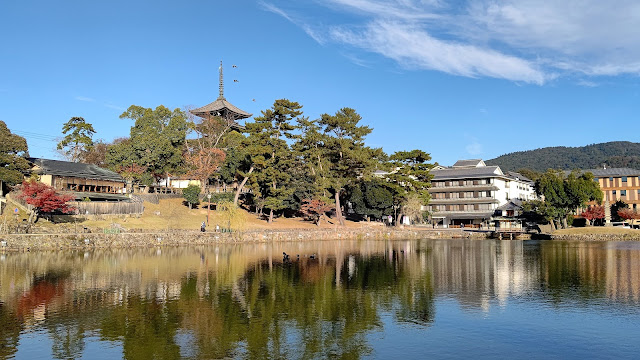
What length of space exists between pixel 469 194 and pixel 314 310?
79.6m

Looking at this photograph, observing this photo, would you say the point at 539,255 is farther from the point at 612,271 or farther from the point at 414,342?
the point at 414,342

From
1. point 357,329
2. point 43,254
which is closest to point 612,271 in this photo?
point 357,329

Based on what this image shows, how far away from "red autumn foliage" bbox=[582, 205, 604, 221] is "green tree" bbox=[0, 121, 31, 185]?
8352 cm

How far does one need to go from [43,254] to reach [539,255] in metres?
45.1

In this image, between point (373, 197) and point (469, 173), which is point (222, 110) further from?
point (469, 173)

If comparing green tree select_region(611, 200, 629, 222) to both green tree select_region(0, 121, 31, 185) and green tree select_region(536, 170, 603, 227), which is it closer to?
green tree select_region(536, 170, 603, 227)

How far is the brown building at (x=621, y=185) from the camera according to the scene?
3452 inches

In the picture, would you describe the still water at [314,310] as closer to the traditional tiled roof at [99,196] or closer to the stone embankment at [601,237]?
the traditional tiled roof at [99,196]

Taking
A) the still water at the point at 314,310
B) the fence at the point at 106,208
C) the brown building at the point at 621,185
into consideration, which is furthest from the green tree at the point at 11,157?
the brown building at the point at 621,185

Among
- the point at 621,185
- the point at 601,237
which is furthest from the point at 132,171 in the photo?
the point at 621,185

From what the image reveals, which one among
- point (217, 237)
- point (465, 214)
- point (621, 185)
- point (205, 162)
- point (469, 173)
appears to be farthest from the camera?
point (469, 173)

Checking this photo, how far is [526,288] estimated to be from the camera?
2569cm

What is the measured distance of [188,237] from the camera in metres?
51.1

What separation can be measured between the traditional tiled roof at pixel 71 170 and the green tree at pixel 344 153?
30.5 m
